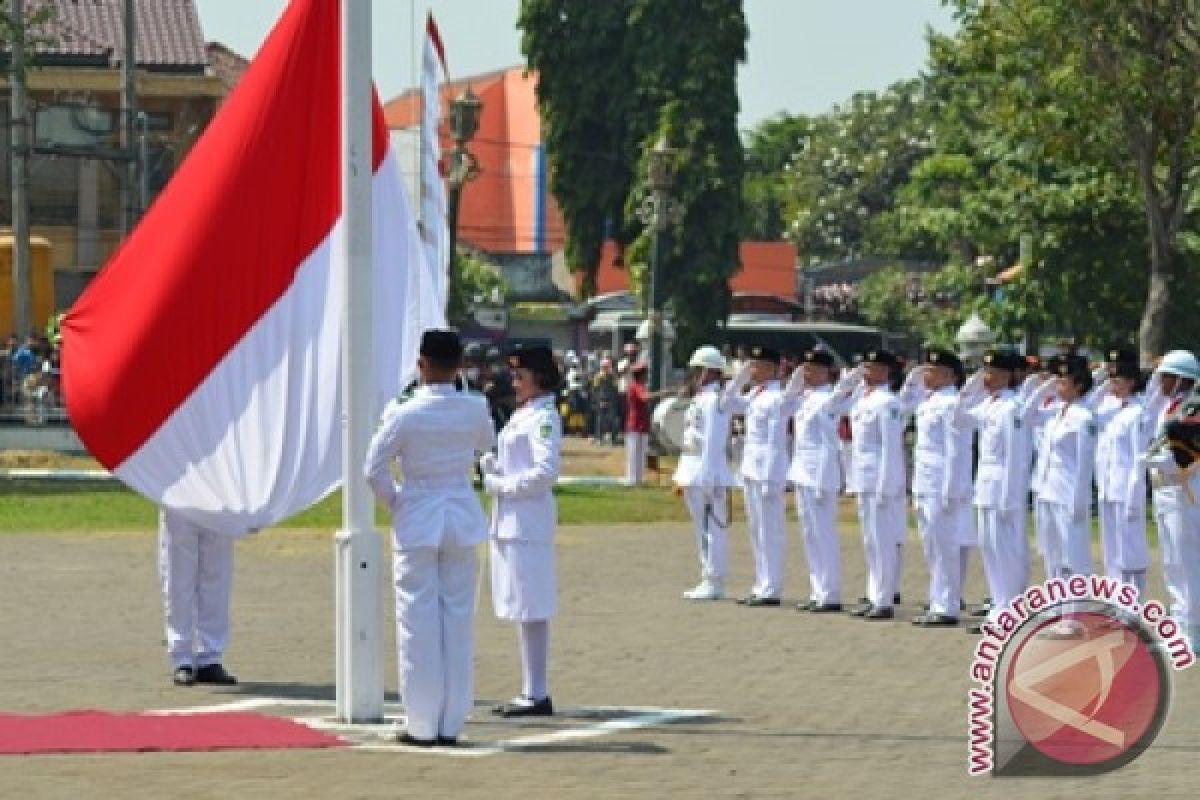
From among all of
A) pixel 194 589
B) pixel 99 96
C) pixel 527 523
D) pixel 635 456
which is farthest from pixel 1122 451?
Answer: pixel 99 96

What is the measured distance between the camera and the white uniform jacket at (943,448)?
827 inches

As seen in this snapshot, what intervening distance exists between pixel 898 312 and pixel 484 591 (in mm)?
66126

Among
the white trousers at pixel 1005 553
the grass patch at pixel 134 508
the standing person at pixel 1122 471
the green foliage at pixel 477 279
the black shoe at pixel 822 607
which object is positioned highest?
the green foliage at pixel 477 279

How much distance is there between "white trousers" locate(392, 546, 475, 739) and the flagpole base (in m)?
0.39

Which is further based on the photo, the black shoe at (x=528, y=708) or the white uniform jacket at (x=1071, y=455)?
the white uniform jacket at (x=1071, y=455)

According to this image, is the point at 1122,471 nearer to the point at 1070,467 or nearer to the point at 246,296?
the point at 1070,467

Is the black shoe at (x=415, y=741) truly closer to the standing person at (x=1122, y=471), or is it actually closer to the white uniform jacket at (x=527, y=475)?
the white uniform jacket at (x=527, y=475)

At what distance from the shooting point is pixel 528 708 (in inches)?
588

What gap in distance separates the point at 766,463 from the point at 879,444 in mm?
1139

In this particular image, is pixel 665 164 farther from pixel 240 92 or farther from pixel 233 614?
pixel 240 92

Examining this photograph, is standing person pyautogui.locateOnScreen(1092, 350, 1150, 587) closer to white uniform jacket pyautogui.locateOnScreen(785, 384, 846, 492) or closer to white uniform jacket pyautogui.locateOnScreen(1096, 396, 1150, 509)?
white uniform jacket pyautogui.locateOnScreen(1096, 396, 1150, 509)

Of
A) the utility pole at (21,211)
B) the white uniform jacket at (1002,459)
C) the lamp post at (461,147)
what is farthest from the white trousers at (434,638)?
the utility pole at (21,211)

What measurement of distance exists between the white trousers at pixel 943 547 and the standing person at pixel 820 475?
34.4 inches

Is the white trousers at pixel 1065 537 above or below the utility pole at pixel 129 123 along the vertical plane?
below
